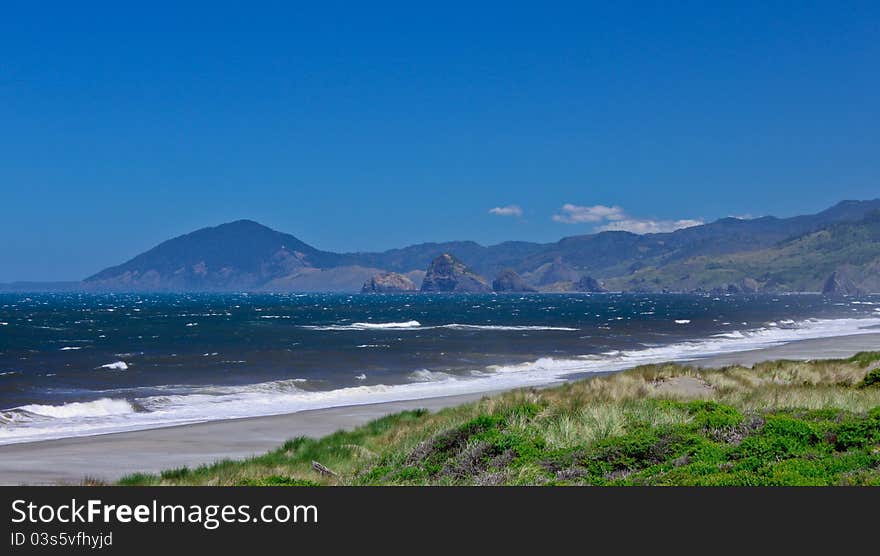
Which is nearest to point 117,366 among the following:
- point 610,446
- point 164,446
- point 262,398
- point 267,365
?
point 267,365

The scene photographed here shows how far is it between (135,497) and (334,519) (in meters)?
2.17

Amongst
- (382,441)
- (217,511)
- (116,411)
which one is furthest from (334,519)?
(116,411)

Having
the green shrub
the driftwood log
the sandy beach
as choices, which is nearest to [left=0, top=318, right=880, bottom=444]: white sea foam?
the sandy beach

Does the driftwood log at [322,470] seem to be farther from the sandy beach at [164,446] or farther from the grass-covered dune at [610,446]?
the sandy beach at [164,446]

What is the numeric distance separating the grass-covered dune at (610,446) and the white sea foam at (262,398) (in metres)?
10.6

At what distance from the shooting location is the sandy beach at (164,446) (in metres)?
17.3

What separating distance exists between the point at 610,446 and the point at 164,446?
43.4ft

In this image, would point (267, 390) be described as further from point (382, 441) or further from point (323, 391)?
point (382, 441)

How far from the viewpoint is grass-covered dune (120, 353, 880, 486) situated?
10750mm

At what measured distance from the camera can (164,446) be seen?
2108 centimetres

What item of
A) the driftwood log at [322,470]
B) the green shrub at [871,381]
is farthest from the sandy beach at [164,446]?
the green shrub at [871,381]

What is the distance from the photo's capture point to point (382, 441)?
18438 mm

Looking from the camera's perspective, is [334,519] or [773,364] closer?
[334,519]

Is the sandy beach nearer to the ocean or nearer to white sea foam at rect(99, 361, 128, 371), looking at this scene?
the ocean
